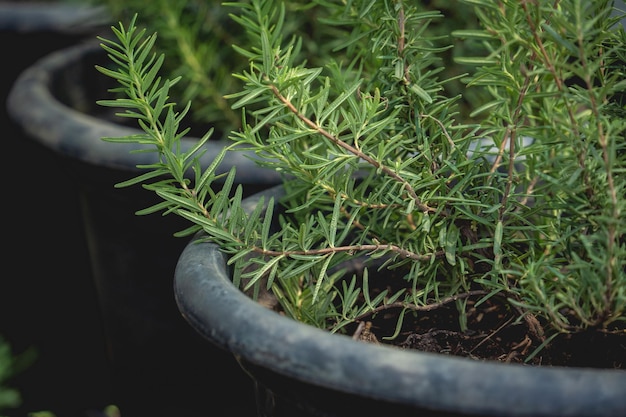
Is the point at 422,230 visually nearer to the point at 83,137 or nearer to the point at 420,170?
the point at 420,170

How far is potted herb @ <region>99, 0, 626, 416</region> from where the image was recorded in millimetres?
548

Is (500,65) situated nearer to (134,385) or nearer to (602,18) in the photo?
(602,18)

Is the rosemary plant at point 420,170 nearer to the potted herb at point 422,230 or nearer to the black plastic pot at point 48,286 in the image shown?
the potted herb at point 422,230

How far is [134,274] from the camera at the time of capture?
1280 mm

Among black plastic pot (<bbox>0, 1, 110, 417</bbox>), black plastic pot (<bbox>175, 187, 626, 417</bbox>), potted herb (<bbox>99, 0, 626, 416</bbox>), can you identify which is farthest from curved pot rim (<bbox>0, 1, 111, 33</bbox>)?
black plastic pot (<bbox>175, 187, 626, 417</bbox>)

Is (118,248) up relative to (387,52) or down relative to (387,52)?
down

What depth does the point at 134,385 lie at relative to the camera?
134cm

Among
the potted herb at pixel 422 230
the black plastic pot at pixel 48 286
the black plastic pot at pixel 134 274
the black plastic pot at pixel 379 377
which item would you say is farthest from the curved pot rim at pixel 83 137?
the black plastic pot at pixel 379 377

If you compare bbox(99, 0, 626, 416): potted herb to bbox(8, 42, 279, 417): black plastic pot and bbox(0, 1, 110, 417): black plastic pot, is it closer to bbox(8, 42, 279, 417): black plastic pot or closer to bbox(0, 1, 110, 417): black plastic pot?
bbox(8, 42, 279, 417): black plastic pot

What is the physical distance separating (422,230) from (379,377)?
25 centimetres

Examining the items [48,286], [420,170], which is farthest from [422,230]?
[48,286]

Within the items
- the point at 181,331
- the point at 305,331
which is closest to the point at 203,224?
the point at 305,331

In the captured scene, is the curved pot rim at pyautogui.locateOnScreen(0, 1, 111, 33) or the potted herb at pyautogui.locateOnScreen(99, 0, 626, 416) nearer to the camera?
the potted herb at pyautogui.locateOnScreen(99, 0, 626, 416)

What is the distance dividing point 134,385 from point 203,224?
0.70 m
